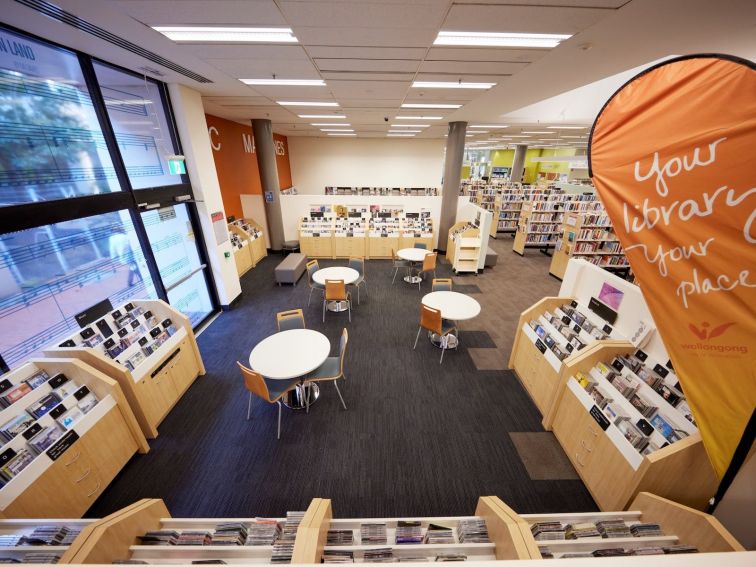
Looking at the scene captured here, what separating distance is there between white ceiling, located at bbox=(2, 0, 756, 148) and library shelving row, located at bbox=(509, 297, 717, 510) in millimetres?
3002

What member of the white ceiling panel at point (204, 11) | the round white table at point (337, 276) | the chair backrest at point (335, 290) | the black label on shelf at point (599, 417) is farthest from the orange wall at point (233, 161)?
the black label on shelf at point (599, 417)

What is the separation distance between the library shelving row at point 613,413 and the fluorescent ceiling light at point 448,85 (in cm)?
351

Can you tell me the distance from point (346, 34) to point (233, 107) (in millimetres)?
5160

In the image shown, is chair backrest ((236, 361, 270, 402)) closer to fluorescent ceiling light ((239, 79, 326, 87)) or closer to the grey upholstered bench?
fluorescent ceiling light ((239, 79, 326, 87))

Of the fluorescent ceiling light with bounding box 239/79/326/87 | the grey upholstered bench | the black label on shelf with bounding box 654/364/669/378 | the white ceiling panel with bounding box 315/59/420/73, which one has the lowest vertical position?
the grey upholstered bench

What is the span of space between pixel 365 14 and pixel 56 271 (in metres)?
4.55

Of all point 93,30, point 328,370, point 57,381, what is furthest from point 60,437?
point 93,30

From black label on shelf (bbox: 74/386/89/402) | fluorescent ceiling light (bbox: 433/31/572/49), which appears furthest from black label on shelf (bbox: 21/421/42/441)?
fluorescent ceiling light (bbox: 433/31/572/49)

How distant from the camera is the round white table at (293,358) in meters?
3.48

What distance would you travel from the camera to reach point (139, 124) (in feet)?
14.8

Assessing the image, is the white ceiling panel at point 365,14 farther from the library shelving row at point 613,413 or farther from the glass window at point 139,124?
the library shelving row at point 613,413

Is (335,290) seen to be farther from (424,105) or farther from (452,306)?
(424,105)

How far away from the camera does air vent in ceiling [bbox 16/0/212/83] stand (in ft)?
7.55

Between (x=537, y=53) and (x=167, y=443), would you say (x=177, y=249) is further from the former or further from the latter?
(x=537, y=53)
